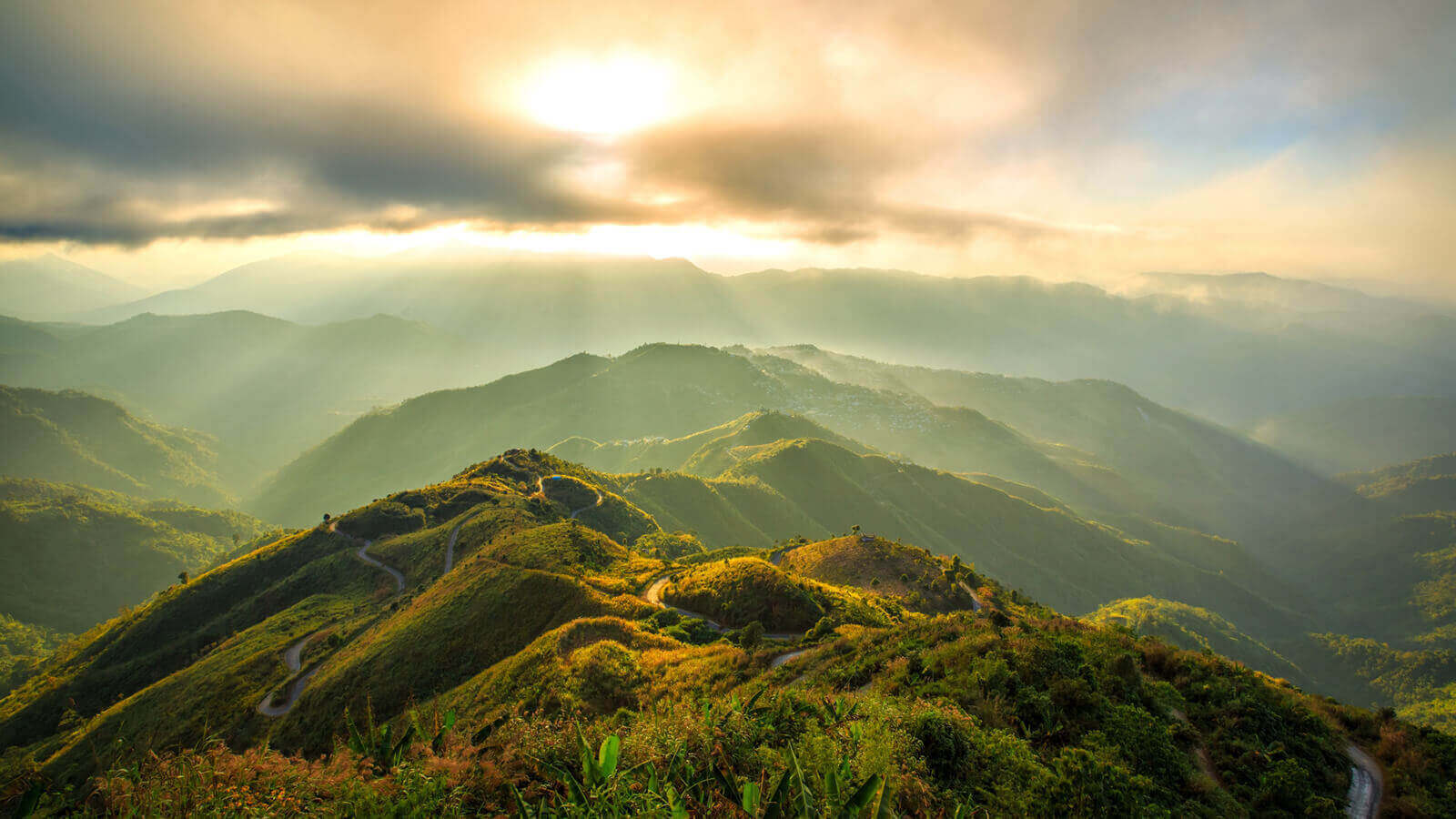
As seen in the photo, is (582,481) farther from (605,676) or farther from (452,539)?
(605,676)

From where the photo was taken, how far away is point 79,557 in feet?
553

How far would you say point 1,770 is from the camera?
57.0 metres

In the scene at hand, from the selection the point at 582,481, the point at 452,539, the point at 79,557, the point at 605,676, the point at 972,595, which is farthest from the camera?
the point at 79,557

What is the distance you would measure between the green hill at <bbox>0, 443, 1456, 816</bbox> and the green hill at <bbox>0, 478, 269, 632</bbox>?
354 feet

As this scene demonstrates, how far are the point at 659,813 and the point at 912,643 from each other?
23815 millimetres

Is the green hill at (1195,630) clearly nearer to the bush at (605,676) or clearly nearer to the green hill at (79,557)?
the bush at (605,676)

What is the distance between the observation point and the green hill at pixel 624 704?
12.0 metres

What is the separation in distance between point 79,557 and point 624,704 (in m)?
231

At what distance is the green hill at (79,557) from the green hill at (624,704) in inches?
4249

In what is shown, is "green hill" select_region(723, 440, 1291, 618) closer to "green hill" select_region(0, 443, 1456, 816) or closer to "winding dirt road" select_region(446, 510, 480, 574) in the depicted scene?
"green hill" select_region(0, 443, 1456, 816)

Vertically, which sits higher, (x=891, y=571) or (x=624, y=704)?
(x=624, y=704)

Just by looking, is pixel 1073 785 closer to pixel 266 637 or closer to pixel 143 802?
pixel 143 802

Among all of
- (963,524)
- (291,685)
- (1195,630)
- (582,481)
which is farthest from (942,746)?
(1195,630)

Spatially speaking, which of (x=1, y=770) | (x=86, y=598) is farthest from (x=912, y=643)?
(x=86, y=598)
